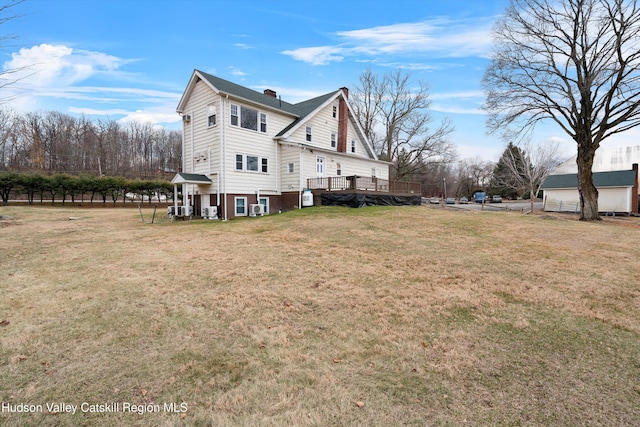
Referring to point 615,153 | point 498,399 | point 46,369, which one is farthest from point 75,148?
point 615,153

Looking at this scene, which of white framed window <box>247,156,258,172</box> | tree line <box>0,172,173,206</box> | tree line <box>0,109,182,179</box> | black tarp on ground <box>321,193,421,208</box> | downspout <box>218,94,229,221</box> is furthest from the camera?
tree line <box>0,109,182,179</box>

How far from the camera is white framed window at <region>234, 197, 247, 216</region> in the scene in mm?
16828

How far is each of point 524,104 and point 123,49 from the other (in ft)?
83.2

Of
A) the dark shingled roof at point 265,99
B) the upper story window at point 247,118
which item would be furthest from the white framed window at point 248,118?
the dark shingled roof at point 265,99

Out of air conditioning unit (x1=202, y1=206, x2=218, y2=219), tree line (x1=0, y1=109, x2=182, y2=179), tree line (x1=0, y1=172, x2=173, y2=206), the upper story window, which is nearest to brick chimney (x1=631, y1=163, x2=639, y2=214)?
the upper story window

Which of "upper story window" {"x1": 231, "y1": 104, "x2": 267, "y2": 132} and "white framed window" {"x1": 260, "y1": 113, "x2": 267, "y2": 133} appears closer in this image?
"upper story window" {"x1": 231, "y1": 104, "x2": 267, "y2": 132}

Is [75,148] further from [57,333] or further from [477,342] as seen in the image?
[477,342]

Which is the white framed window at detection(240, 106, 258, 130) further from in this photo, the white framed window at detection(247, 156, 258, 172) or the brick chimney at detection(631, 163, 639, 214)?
the brick chimney at detection(631, 163, 639, 214)

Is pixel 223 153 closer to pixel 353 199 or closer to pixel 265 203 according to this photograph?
pixel 265 203

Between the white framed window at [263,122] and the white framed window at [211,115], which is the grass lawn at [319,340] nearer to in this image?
the white framed window at [211,115]

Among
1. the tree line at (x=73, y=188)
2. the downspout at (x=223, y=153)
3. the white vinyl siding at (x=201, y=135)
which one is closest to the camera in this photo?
the downspout at (x=223, y=153)

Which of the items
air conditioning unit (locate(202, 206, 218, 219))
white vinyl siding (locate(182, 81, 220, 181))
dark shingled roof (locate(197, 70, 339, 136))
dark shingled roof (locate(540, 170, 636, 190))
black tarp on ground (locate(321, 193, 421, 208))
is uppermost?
dark shingled roof (locate(197, 70, 339, 136))

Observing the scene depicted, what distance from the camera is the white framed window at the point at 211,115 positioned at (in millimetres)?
16448

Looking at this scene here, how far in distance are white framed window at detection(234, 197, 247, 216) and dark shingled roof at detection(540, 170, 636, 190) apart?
34.1 meters
